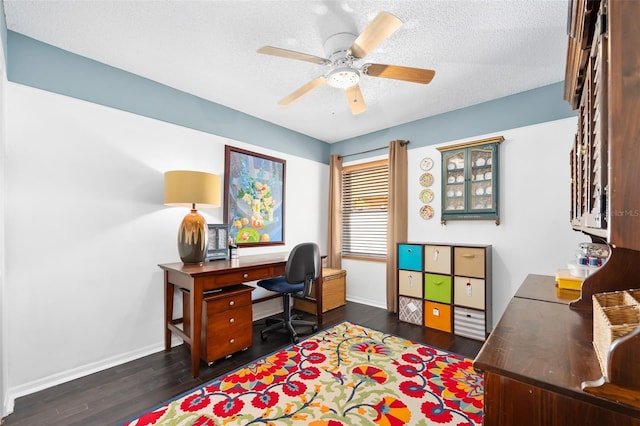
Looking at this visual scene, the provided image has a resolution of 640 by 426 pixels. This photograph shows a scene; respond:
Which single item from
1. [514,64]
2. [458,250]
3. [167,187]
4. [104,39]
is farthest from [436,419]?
[104,39]

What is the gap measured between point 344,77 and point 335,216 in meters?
2.52

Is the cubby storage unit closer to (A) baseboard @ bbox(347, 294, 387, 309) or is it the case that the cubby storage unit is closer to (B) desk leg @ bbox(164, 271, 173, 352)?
(A) baseboard @ bbox(347, 294, 387, 309)

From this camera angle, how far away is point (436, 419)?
1665 mm

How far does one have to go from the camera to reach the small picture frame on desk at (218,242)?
282 cm

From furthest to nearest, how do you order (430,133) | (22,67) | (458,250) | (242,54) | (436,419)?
(430,133), (458,250), (242,54), (22,67), (436,419)

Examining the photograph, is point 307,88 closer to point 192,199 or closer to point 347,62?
point 347,62

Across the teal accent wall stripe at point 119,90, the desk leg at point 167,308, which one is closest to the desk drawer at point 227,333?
the desk leg at point 167,308

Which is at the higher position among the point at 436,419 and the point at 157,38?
the point at 157,38

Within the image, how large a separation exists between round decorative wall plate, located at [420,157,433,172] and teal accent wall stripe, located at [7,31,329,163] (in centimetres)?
196

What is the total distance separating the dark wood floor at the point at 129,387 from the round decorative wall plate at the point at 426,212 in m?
1.38

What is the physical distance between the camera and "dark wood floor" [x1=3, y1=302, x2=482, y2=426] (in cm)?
173

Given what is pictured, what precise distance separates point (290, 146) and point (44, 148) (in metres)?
2.54

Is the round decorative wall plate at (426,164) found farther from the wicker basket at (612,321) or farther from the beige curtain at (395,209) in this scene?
the wicker basket at (612,321)

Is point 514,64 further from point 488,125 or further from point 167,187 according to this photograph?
point 167,187
